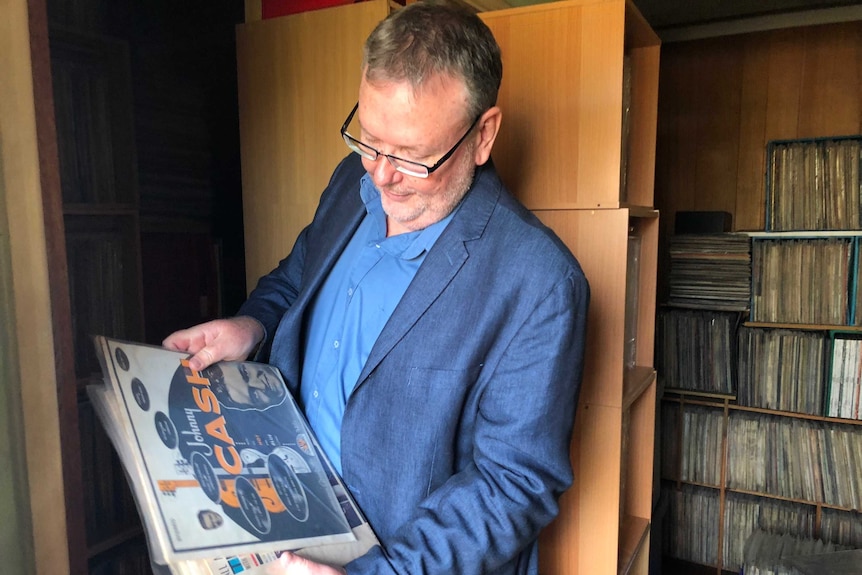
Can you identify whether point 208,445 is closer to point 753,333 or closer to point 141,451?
point 141,451

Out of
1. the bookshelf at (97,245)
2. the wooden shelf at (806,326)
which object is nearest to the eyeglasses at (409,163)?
the bookshelf at (97,245)

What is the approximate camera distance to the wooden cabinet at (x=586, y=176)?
45.2 inches

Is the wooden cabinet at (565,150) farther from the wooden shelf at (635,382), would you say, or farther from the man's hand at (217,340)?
the man's hand at (217,340)

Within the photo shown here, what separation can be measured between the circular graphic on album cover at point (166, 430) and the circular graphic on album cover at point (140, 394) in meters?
0.02

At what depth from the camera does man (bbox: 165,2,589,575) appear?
79 cm

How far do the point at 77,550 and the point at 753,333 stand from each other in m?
2.44

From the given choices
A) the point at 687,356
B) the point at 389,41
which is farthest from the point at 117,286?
the point at 687,356

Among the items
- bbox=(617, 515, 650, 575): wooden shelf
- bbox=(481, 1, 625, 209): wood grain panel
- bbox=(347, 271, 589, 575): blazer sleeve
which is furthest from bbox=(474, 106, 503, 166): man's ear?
bbox=(617, 515, 650, 575): wooden shelf

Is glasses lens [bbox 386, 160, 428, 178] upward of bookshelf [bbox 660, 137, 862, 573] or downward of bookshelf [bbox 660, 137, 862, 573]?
upward

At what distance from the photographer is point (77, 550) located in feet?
2.22

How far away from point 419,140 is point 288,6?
2.33 ft

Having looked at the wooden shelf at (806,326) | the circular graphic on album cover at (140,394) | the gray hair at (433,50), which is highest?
the gray hair at (433,50)

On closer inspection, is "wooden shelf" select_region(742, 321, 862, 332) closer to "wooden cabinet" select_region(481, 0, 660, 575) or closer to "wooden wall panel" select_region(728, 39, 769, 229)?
"wooden wall panel" select_region(728, 39, 769, 229)

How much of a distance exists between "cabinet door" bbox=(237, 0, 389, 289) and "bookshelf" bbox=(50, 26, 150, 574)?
46 centimetres
